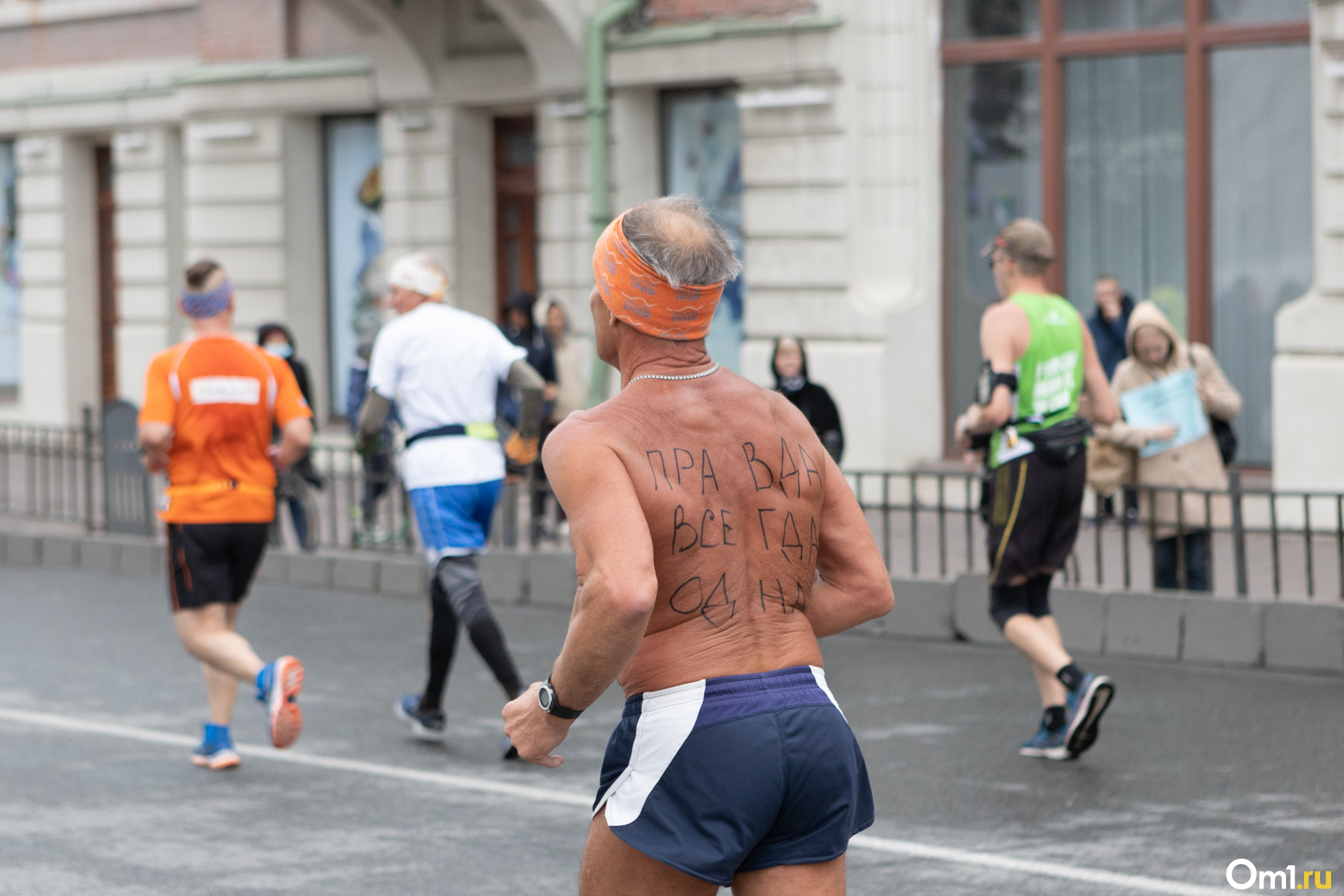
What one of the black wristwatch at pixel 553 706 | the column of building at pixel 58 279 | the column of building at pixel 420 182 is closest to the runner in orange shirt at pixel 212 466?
the black wristwatch at pixel 553 706

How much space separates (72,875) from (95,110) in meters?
17.9

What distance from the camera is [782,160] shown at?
1548 centimetres

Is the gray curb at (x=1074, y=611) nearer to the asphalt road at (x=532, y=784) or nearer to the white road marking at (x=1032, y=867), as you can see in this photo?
the asphalt road at (x=532, y=784)

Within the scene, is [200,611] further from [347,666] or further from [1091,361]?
[1091,361]

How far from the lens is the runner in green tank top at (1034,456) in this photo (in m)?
6.78

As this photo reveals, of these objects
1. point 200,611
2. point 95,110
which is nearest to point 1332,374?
point 200,611

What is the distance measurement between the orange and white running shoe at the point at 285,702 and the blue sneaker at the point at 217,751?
18.7 inches

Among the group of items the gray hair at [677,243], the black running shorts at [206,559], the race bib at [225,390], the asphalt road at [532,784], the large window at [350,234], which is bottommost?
the asphalt road at [532,784]

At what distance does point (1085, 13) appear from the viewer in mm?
14734

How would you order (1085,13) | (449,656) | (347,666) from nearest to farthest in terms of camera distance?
1. (449,656)
2. (347,666)
3. (1085,13)

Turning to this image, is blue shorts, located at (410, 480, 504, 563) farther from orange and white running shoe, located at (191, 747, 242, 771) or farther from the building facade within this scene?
the building facade

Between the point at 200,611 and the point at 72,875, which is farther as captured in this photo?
the point at 200,611

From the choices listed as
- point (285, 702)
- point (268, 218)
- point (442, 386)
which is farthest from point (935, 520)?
point (268, 218)

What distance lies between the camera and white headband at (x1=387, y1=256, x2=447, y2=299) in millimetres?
7457
